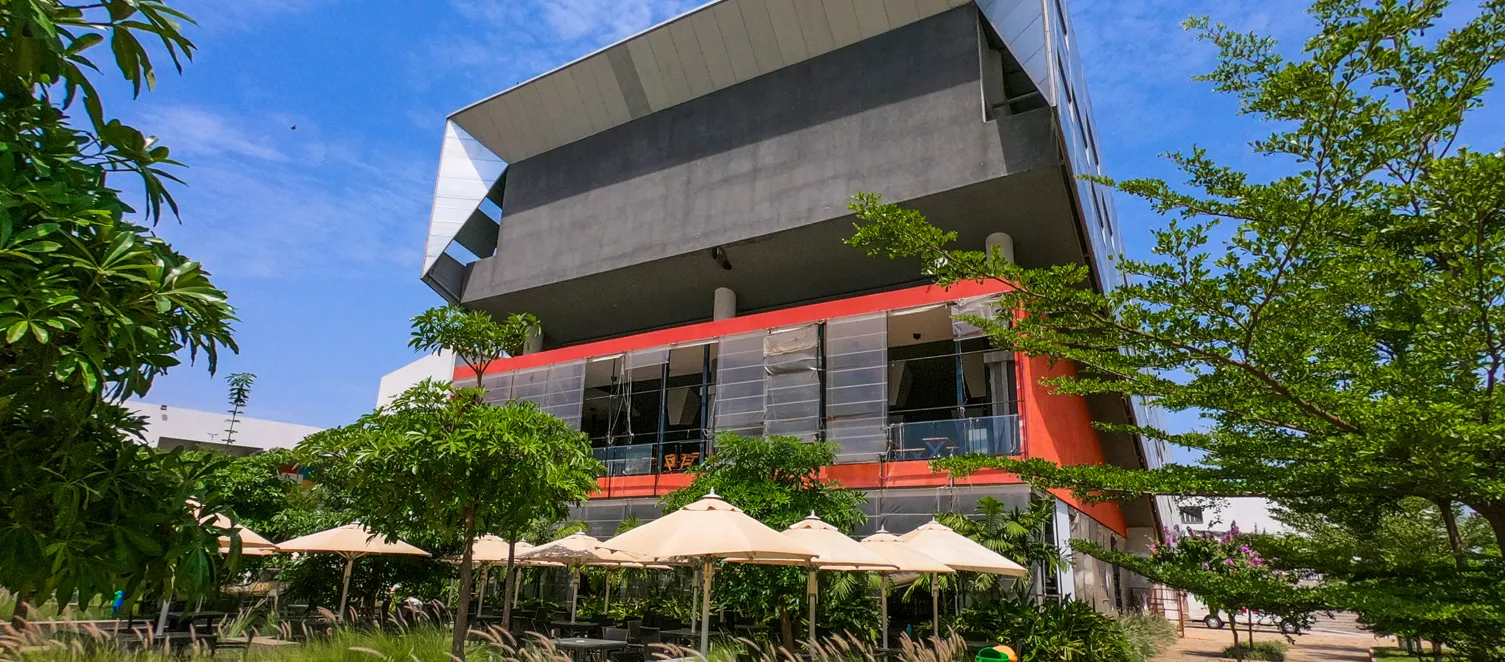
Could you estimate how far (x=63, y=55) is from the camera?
215 cm

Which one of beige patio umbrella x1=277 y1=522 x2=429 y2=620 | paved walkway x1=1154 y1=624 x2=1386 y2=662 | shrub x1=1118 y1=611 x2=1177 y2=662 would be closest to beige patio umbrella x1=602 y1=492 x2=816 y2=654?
beige patio umbrella x1=277 y1=522 x2=429 y2=620

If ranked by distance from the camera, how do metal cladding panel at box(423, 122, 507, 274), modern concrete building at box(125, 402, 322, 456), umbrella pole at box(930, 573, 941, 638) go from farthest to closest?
1. modern concrete building at box(125, 402, 322, 456)
2. metal cladding panel at box(423, 122, 507, 274)
3. umbrella pole at box(930, 573, 941, 638)

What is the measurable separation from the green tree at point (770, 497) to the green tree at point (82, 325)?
9.96 meters

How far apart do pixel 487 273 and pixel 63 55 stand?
23.9 m

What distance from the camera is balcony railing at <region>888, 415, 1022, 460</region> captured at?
13.8 meters

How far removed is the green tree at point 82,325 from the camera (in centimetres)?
199

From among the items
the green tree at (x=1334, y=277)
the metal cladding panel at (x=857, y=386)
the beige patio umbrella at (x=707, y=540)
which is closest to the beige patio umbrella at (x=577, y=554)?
the beige patio umbrella at (x=707, y=540)

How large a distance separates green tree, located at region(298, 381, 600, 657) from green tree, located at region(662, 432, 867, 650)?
4850 mm

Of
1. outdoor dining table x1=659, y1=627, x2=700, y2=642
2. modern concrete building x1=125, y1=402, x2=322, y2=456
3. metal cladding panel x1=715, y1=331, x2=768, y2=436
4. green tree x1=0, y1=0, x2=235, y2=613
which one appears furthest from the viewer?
modern concrete building x1=125, y1=402, x2=322, y2=456

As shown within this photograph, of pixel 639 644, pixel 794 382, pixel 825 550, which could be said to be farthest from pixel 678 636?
pixel 794 382

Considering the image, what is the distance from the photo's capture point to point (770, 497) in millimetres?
12547

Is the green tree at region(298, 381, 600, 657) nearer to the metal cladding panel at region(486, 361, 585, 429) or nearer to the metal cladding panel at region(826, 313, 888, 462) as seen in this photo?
the metal cladding panel at region(826, 313, 888, 462)

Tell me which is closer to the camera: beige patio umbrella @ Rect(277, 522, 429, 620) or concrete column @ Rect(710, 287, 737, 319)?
beige patio umbrella @ Rect(277, 522, 429, 620)

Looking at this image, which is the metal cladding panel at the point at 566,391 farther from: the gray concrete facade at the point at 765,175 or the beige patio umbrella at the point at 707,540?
the beige patio umbrella at the point at 707,540
